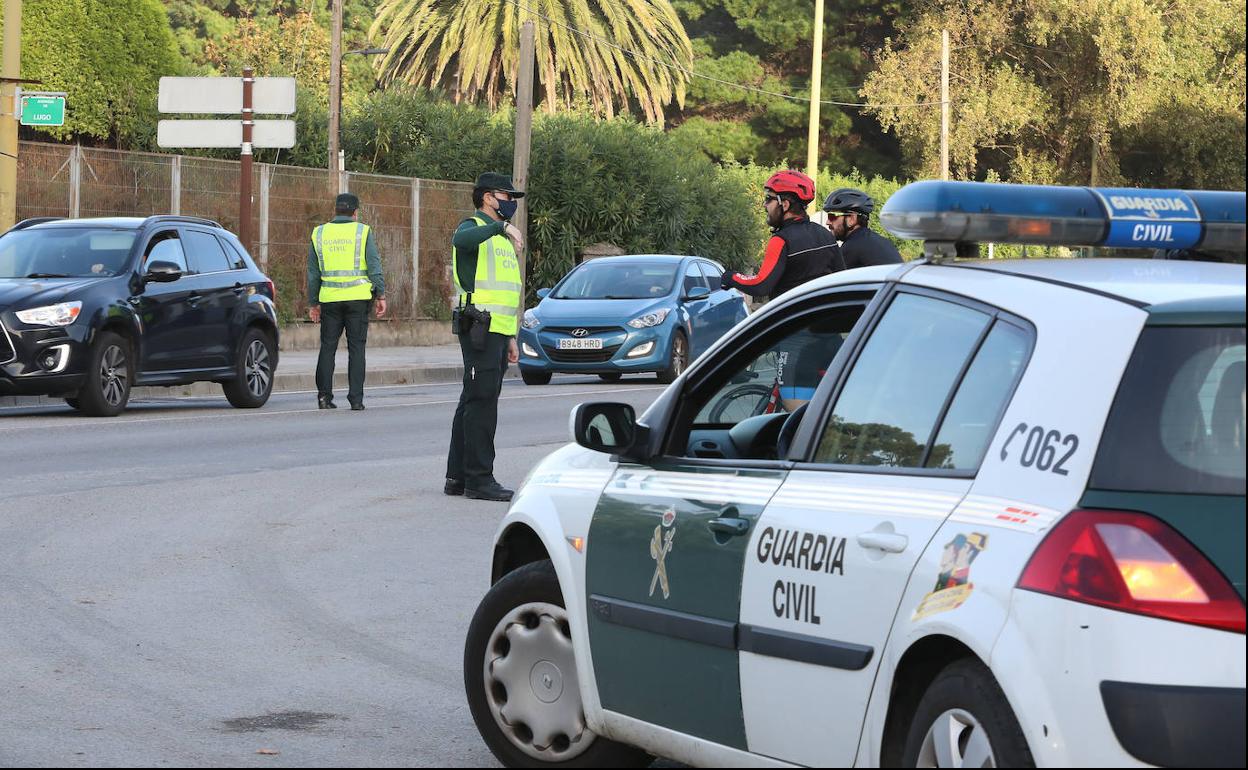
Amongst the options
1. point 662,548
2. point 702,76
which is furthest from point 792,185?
point 702,76

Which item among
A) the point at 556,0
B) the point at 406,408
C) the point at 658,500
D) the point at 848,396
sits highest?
the point at 556,0

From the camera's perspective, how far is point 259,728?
5.99 m

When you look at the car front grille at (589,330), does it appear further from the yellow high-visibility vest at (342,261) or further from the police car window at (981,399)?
the police car window at (981,399)

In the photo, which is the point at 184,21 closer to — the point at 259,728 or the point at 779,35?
the point at 779,35

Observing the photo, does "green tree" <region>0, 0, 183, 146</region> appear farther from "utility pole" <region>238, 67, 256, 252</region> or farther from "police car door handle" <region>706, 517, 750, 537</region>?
"police car door handle" <region>706, 517, 750, 537</region>

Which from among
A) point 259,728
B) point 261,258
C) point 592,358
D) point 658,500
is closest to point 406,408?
point 592,358

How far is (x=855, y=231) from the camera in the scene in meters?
11.1

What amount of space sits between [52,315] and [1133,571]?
46.3ft

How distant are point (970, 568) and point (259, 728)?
297 centimetres

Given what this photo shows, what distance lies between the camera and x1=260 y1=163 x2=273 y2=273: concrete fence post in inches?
1141

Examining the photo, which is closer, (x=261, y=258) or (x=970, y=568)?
(x=970, y=568)

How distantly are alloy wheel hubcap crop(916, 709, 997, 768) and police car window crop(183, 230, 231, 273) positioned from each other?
15.3 meters

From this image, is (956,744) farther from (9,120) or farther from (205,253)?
(9,120)

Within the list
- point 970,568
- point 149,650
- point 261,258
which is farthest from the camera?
point 261,258
